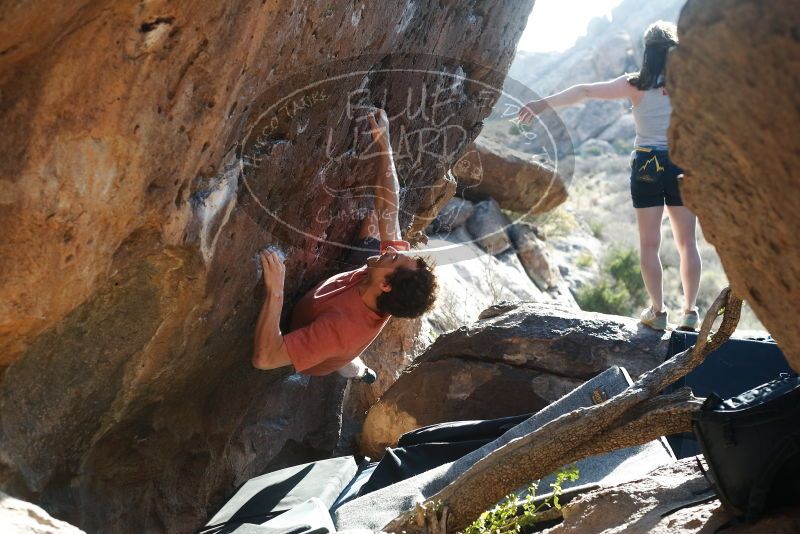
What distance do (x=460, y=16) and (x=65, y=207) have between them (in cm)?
286

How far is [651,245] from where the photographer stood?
5.59 metres

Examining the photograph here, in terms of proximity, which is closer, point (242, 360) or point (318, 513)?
point (318, 513)

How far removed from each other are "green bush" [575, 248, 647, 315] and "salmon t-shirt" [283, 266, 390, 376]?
11271 millimetres

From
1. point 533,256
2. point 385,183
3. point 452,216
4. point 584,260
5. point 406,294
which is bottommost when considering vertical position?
point 584,260

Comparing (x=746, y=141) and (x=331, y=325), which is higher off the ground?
(x=746, y=141)

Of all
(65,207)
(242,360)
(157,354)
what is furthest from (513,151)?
(65,207)

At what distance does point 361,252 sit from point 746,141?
11.6 ft

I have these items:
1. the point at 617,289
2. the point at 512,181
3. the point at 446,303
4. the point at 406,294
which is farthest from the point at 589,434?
the point at 617,289

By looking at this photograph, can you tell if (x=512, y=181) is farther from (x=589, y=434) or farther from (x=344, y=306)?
(x=589, y=434)

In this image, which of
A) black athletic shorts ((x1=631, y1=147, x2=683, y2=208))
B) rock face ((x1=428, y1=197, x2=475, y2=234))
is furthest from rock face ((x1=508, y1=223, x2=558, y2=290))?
black athletic shorts ((x1=631, y1=147, x2=683, y2=208))

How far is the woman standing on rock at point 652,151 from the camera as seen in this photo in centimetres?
520

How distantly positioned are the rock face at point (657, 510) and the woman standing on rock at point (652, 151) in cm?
188

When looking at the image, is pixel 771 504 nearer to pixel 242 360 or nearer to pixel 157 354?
pixel 157 354

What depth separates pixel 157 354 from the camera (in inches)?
171
